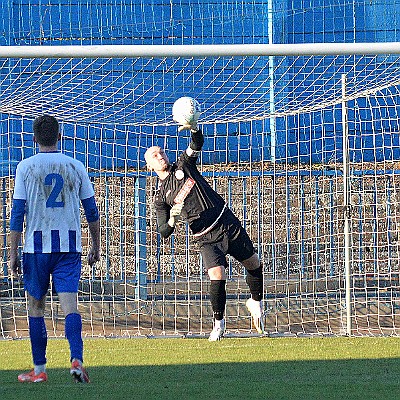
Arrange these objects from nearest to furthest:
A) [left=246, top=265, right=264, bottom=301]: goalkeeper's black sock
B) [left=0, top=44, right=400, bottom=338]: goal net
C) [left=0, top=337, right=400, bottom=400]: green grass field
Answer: [left=0, top=337, right=400, bottom=400]: green grass field
[left=246, top=265, right=264, bottom=301]: goalkeeper's black sock
[left=0, top=44, right=400, bottom=338]: goal net

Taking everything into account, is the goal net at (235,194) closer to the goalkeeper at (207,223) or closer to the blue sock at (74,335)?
the goalkeeper at (207,223)

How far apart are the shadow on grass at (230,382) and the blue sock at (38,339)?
0.18m

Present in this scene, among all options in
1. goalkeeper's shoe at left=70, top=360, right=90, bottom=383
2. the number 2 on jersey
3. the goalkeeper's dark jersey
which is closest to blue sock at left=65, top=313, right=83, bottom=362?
goalkeeper's shoe at left=70, top=360, right=90, bottom=383

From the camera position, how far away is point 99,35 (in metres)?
15.4

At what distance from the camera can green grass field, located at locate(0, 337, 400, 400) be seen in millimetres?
6449

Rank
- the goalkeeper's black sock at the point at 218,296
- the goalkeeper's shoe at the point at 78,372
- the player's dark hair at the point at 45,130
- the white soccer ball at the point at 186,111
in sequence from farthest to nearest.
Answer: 1. the goalkeeper's black sock at the point at 218,296
2. the white soccer ball at the point at 186,111
3. the player's dark hair at the point at 45,130
4. the goalkeeper's shoe at the point at 78,372

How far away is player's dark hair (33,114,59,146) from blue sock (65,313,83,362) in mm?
1049

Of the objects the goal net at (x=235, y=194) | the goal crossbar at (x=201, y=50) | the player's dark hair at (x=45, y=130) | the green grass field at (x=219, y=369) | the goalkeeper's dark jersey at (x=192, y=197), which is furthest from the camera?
Result: the goal net at (x=235, y=194)

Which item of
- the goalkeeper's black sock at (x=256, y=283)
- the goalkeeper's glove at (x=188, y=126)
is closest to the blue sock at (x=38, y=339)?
the goalkeeper's glove at (x=188, y=126)

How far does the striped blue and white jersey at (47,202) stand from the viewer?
6.84m

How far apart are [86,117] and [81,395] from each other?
16.3 feet

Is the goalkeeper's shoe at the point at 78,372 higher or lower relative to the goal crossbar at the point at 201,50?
lower

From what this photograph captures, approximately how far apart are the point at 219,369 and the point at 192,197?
7.88 ft

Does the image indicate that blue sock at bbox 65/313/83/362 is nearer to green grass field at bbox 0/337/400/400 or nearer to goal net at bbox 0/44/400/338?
green grass field at bbox 0/337/400/400
